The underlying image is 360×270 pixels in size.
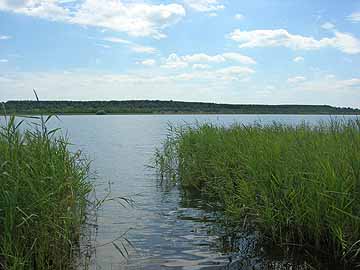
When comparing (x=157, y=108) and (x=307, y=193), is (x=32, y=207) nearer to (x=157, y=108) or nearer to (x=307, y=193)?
(x=307, y=193)

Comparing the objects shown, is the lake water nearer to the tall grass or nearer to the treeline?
the tall grass

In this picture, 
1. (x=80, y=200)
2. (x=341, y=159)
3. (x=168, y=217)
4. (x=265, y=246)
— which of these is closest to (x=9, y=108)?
(x=80, y=200)

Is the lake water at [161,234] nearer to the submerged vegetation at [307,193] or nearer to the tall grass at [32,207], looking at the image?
the submerged vegetation at [307,193]

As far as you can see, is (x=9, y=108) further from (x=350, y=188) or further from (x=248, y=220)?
(x=350, y=188)

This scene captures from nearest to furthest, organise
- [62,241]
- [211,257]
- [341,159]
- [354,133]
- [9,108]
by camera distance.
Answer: [62,241] → [341,159] → [211,257] → [9,108] → [354,133]

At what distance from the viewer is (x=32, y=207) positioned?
6070mm

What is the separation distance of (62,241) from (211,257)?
2.60 metres

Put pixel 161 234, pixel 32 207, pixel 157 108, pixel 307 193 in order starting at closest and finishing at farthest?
pixel 32 207
pixel 307 193
pixel 161 234
pixel 157 108

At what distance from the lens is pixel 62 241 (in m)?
6.79

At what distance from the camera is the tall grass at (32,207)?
5781mm

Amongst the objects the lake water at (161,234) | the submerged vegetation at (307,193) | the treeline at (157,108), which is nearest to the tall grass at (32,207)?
the lake water at (161,234)

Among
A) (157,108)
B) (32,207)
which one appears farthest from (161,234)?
(157,108)

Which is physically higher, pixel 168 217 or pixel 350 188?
pixel 350 188

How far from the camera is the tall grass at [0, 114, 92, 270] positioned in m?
5.78
